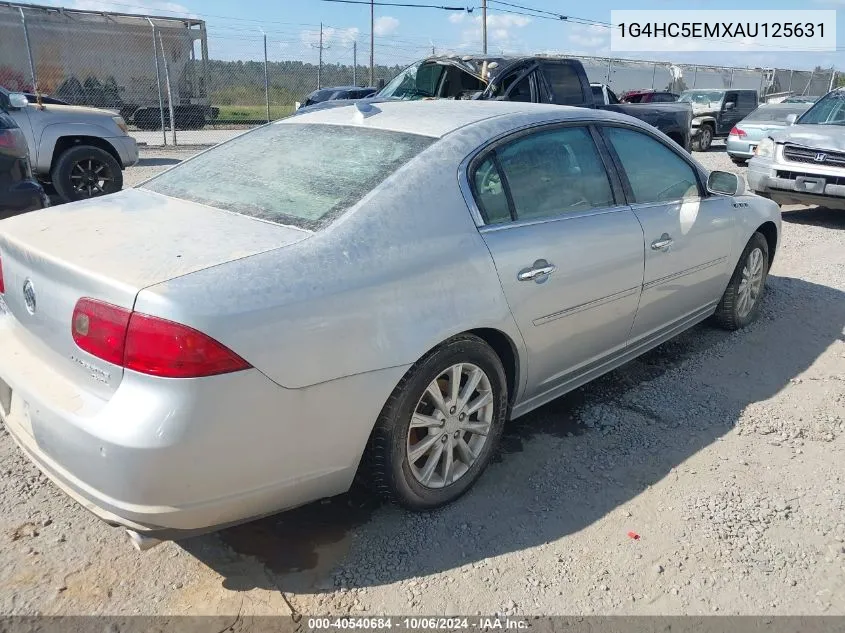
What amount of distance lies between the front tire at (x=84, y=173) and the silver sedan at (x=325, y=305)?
627cm

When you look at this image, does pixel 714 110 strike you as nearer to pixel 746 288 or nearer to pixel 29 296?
pixel 746 288

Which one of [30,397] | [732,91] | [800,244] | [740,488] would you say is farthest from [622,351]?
[732,91]

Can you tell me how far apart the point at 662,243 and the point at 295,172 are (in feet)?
6.47

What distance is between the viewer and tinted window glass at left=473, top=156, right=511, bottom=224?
9.58 ft

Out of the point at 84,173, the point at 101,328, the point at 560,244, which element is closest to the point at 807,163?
the point at 560,244

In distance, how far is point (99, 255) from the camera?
230cm

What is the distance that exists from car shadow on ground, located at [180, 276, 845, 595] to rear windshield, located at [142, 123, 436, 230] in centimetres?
120

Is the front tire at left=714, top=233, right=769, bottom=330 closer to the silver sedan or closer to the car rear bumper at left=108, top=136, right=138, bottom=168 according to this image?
the silver sedan

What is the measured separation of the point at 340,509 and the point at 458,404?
2.13 ft

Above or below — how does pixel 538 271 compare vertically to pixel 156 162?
above

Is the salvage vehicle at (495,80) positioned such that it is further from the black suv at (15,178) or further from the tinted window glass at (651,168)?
the tinted window glass at (651,168)

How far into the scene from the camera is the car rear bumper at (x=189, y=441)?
2051 millimetres

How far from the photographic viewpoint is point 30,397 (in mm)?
2336

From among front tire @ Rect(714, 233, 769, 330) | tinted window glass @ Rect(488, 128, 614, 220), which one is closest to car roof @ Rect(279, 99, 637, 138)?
tinted window glass @ Rect(488, 128, 614, 220)
